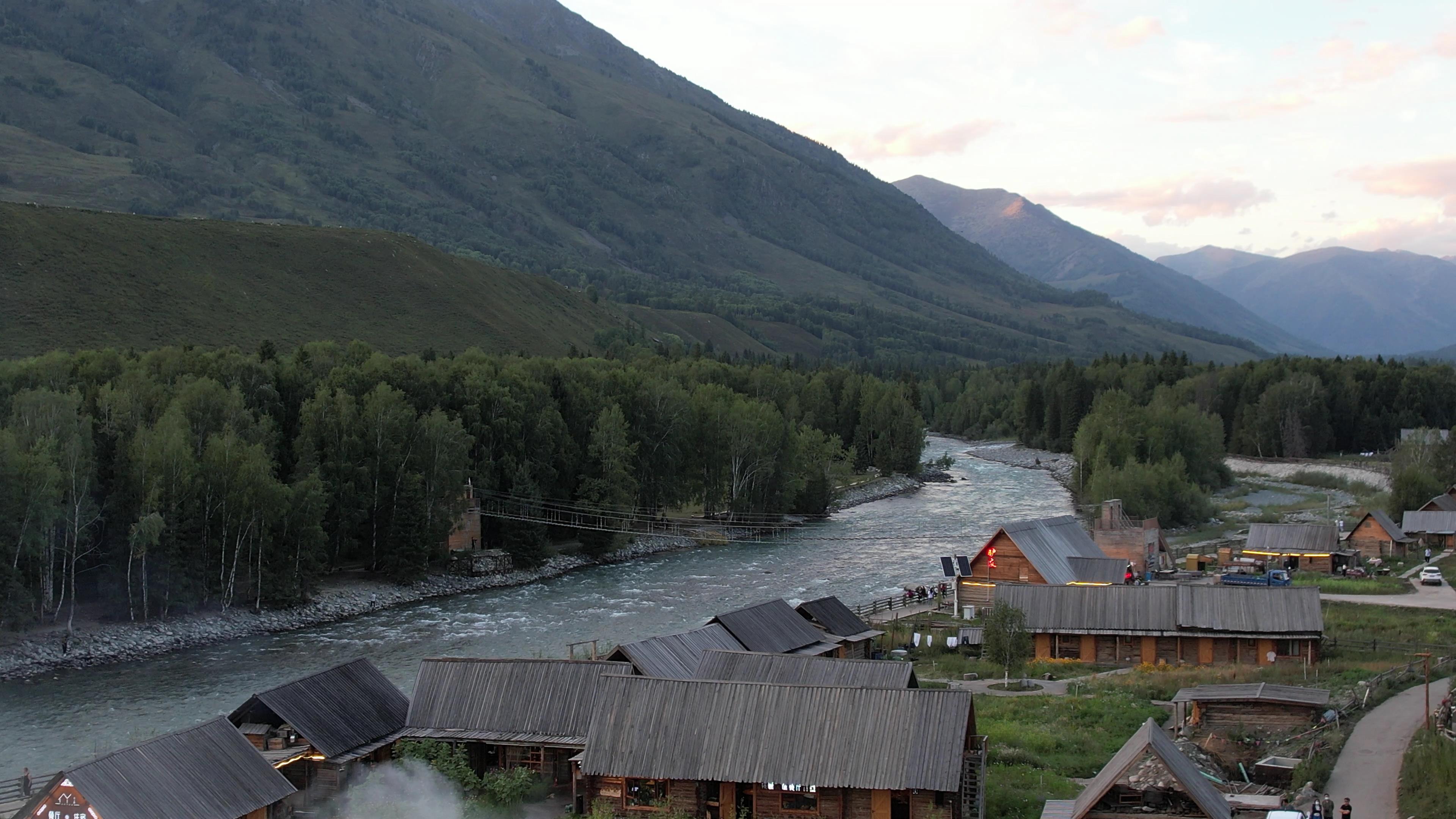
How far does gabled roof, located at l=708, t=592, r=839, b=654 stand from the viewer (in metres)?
40.7

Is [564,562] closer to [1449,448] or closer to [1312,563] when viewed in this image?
[1312,563]

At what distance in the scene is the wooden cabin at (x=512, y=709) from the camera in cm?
3200

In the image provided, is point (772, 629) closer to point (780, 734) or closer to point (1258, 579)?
point (780, 734)

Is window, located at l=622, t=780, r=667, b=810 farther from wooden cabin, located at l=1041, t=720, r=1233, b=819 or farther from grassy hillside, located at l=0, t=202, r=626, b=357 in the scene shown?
grassy hillside, located at l=0, t=202, r=626, b=357

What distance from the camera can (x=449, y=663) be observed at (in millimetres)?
34594

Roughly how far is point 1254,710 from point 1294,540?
123 feet

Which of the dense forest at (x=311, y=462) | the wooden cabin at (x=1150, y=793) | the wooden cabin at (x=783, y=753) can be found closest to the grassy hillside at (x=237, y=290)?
the dense forest at (x=311, y=462)

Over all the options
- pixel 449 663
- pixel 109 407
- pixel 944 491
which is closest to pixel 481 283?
pixel 944 491

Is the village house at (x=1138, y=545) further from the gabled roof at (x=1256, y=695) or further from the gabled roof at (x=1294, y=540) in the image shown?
the gabled roof at (x=1256, y=695)

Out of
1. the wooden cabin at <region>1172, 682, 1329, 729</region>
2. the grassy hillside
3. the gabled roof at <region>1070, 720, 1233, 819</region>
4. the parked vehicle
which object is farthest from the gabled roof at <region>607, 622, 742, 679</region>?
the grassy hillside

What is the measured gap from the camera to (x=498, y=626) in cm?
5659

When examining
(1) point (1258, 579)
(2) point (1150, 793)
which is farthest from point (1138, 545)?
(2) point (1150, 793)

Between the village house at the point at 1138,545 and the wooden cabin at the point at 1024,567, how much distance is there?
8.34 m

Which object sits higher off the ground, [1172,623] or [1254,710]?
[1172,623]
